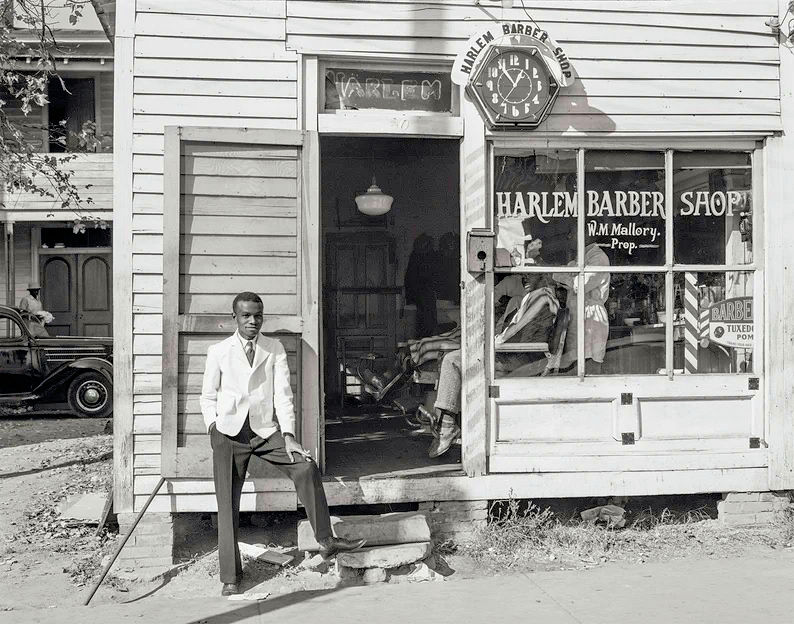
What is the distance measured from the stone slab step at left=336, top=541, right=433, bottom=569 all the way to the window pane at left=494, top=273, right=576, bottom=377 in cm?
145

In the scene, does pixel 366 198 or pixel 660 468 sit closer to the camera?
pixel 660 468

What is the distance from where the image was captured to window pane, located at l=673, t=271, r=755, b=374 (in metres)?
6.73

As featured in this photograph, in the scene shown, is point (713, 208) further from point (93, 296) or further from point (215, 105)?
point (93, 296)

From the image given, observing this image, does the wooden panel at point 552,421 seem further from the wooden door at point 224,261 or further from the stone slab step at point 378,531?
the wooden door at point 224,261

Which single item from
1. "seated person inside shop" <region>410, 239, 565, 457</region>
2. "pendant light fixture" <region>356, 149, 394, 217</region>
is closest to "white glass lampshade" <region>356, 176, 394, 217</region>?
"pendant light fixture" <region>356, 149, 394, 217</region>

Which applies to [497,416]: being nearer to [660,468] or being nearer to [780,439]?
[660,468]

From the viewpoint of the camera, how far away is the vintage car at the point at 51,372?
13.0m

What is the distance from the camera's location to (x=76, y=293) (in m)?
18.4

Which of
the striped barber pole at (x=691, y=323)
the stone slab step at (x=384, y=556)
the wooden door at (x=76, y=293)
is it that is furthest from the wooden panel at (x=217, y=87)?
the wooden door at (x=76, y=293)

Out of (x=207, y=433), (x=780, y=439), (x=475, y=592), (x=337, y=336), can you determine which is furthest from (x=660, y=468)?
(x=337, y=336)

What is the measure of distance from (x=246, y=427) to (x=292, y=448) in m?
0.36

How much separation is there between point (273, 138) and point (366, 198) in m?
3.67

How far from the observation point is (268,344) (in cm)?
581

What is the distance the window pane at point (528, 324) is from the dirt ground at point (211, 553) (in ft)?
3.94
